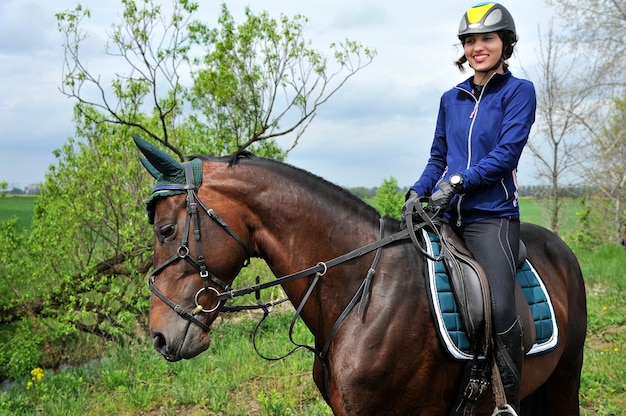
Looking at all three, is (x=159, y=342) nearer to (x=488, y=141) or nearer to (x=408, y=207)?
(x=408, y=207)

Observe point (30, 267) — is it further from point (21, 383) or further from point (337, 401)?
point (337, 401)

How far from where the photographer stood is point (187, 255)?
2418 millimetres

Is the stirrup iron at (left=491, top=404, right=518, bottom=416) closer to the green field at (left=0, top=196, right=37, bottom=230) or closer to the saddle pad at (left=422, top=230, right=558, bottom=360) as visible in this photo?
the saddle pad at (left=422, top=230, right=558, bottom=360)

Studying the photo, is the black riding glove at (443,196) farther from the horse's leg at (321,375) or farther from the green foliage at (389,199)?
the green foliage at (389,199)

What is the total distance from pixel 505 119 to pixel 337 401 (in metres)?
1.79

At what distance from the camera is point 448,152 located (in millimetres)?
3131

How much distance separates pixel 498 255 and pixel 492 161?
516 mm

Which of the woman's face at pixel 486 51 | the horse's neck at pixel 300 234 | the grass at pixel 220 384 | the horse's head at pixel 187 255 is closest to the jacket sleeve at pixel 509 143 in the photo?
the woman's face at pixel 486 51

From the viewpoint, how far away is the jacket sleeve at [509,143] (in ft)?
8.84

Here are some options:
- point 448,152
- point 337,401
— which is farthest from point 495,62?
point 337,401

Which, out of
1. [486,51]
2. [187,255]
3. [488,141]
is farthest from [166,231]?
[486,51]

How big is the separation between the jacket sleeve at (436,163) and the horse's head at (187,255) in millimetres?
1321

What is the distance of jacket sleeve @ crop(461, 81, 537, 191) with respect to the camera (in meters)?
2.69

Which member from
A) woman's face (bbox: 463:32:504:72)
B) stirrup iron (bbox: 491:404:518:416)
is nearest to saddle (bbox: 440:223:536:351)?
stirrup iron (bbox: 491:404:518:416)
